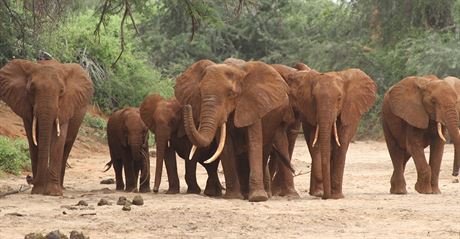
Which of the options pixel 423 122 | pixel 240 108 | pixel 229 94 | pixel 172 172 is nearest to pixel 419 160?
→ pixel 423 122

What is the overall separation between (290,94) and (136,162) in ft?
8.67

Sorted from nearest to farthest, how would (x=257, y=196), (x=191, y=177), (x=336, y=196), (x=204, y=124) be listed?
(x=204, y=124) → (x=257, y=196) → (x=336, y=196) → (x=191, y=177)

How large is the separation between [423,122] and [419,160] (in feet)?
1.69

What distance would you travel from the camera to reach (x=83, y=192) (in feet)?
50.7

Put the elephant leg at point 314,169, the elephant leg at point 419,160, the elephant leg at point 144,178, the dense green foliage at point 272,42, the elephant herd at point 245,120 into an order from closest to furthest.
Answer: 1. the elephant herd at point 245,120
2. the elephant leg at point 314,169
3. the elephant leg at point 419,160
4. the elephant leg at point 144,178
5. the dense green foliage at point 272,42

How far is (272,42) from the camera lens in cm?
4241

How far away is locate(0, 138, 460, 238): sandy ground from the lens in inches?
404

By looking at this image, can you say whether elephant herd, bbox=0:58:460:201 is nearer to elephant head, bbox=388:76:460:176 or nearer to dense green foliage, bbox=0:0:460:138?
elephant head, bbox=388:76:460:176

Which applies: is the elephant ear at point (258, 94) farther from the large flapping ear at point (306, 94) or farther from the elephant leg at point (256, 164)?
the large flapping ear at point (306, 94)

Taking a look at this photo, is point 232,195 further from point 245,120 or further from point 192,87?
point 192,87

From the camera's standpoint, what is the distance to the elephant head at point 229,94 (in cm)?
1355

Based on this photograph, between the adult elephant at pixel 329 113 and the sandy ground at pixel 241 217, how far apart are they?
33 centimetres

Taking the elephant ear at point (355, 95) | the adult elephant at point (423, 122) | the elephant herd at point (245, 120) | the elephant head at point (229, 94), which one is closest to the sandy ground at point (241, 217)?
the adult elephant at point (423, 122)

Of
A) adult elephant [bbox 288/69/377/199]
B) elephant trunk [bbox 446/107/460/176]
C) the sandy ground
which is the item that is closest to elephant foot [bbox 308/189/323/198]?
adult elephant [bbox 288/69/377/199]
